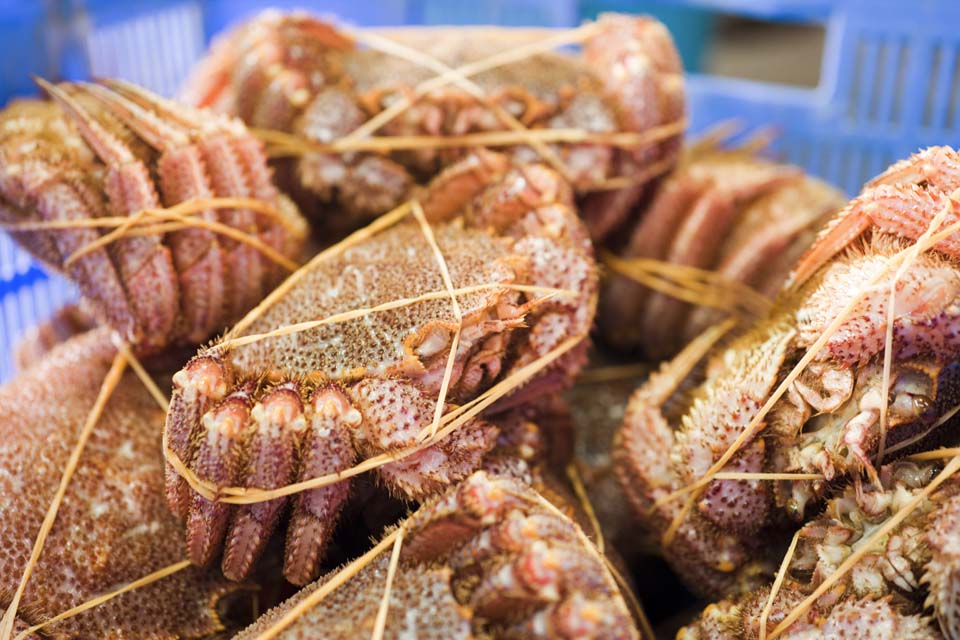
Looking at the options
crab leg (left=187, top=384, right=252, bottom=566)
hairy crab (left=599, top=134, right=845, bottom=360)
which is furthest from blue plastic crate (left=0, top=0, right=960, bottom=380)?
crab leg (left=187, top=384, right=252, bottom=566)

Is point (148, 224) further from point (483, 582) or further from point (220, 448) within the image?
point (483, 582)

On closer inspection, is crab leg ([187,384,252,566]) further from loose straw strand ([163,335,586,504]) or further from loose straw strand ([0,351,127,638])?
loose straw strand ([0,351,127,638])

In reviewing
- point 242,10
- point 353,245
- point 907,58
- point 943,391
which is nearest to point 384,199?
point 353,245

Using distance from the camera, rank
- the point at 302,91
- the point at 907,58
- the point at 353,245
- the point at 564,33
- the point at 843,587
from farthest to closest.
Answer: the point at 907,58
the point at 564,33
the point at 302,91
the point at 353,245
the point at 843,587

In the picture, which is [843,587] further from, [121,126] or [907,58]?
[907,58]

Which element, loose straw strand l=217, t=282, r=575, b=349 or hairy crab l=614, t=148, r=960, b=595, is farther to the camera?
loose straw strand l=217, t=282, r=575, b=349

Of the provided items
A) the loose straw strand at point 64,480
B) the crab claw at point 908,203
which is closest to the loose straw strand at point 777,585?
the crab claw at point 908,203

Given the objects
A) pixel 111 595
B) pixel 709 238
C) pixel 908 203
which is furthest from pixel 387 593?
pixel 709 238
